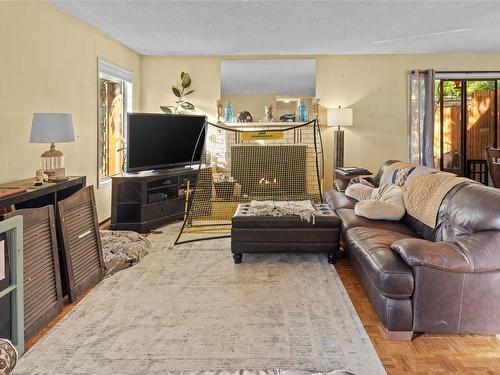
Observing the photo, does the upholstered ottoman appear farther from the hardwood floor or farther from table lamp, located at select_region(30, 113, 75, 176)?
table lamp, located at select_region(30, 113, 75, 176)

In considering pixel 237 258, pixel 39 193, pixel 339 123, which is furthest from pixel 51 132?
pixel 339 123

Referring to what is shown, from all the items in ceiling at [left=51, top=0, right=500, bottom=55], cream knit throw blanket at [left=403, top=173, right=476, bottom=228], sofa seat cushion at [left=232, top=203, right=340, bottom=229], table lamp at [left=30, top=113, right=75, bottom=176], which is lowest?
sofa seat cushion at [left=232, top=203, right=340, bottom=229]

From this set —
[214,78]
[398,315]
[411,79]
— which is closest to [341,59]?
[411,79]

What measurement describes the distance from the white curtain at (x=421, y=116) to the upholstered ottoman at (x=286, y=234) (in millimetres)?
3450

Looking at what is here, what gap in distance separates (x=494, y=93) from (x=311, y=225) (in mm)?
4801

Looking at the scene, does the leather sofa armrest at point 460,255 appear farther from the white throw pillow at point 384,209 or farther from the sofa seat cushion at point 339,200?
the sofa seat cushion at point 339,200

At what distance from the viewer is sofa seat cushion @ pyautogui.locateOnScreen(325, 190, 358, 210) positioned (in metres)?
4.11

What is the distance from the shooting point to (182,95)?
6.52 meters

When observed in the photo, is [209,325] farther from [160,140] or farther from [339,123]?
[339,123]

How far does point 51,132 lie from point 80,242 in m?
0.89

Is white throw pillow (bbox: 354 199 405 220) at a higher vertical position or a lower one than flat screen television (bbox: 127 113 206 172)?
lower

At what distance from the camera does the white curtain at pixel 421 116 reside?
6230 millimetres

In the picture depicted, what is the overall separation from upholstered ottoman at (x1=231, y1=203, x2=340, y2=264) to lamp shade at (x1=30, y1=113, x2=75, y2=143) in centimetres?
156

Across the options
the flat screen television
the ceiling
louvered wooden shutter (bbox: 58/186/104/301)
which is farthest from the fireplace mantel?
louvered wooden shutter (bbox: 58/186/104/301)
